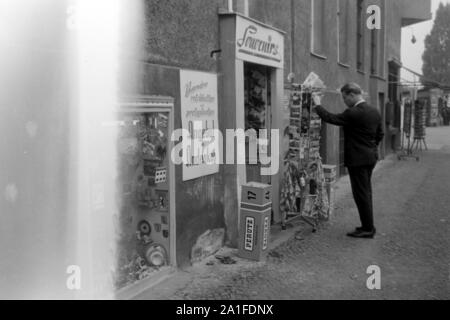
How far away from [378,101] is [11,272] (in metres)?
14.8

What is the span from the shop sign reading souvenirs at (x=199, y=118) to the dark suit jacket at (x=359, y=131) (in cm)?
160

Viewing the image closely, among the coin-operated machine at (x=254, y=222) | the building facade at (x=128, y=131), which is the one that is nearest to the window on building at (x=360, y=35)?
the building facade at (x=128, y=131)

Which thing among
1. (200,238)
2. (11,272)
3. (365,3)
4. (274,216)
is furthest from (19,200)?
(365,3)

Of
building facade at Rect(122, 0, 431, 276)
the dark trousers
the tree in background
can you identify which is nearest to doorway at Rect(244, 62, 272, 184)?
building facade at Rect(122, 0, 431, 276)

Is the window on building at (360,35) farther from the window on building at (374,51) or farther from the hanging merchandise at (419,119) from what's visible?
the hanging merchandise at (419,119)

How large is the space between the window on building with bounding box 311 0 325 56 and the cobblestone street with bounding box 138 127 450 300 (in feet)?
12.3

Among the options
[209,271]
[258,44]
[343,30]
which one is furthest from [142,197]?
[343,30]

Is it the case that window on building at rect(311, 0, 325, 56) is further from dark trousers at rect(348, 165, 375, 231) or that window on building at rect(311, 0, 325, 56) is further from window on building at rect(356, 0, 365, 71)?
dark trousers at rect(348, 165, 375, 231)

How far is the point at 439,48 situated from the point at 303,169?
199 ft

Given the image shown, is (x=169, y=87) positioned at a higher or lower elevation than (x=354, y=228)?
higher

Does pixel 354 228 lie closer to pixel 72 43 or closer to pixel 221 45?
pixel 221 45

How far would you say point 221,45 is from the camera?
19.4 feet

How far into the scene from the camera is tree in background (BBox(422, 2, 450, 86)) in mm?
60500

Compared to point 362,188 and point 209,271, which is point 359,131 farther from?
point 209,271
